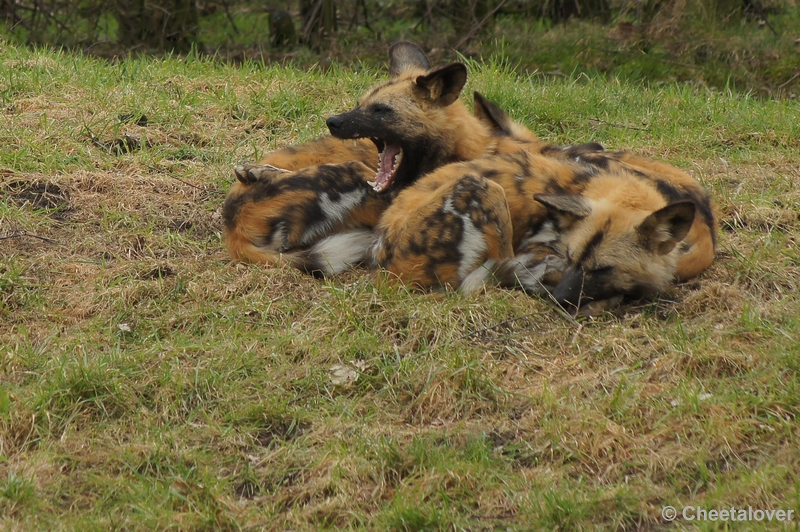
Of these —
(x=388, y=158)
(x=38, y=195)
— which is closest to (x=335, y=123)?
(x=388, y=158)

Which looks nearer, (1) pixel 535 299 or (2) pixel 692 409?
(2) pixel 692 409

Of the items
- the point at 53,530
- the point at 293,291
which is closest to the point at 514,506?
the point at 53,530

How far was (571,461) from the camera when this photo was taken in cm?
298

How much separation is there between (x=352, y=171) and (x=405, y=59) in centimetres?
100

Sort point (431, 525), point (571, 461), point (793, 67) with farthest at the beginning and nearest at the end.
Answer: point (793, 67), point (571, 461), point (431, 525)

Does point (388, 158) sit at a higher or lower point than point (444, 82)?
lower

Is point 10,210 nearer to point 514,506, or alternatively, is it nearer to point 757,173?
point 514,506

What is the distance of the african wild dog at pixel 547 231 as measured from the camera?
13.0 feet

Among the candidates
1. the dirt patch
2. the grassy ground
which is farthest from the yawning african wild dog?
the dirt patch

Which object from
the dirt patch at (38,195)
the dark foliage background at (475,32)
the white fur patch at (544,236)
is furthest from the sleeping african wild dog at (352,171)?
the dark foliage background at (475,32)

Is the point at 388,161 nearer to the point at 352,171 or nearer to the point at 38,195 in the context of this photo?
the point at 352,171

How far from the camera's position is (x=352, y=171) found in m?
4.53

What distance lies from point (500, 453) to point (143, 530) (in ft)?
3.50

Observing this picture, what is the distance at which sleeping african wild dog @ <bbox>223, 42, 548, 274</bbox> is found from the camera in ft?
14.0
